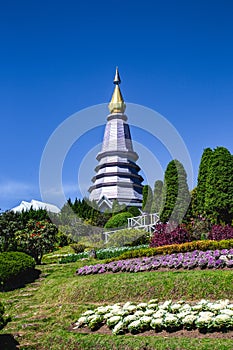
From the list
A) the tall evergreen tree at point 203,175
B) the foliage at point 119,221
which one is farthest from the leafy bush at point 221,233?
the foliage at point 119,221

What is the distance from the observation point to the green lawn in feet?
23.0

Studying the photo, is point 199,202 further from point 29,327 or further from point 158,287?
point 29,327

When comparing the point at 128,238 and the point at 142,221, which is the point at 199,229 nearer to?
the point at 128,238

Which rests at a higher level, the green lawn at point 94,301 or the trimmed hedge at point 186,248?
the trimmed hedge at point 186,248

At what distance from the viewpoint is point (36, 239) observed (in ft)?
63.8

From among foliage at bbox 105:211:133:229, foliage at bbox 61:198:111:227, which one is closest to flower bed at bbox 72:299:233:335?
foliage at bbox 105:211:133:229

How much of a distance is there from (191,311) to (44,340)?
3.10 metres

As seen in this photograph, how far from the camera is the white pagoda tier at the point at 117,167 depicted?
45.1 metres

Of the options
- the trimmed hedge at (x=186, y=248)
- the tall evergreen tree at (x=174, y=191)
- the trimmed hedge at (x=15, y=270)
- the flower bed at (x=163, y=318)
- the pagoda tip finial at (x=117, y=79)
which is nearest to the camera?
the flower bed at (x=163, y=318)

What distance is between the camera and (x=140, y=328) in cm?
752

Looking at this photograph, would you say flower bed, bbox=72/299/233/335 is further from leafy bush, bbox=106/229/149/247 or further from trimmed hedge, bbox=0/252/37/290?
leafy bush, bbox=106/229/149/247

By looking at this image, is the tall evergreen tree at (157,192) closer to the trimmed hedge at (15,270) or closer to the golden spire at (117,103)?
the trimmed hedge at (15,270)

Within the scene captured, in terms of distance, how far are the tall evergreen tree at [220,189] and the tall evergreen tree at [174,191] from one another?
3.89 meters

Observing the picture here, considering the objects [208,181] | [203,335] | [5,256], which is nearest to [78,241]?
[208,181]
